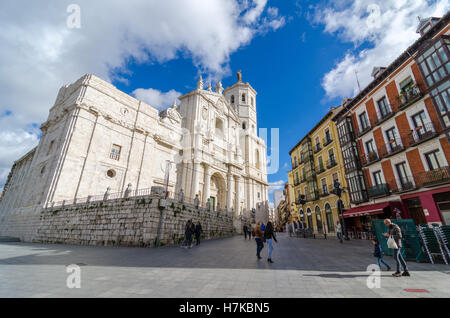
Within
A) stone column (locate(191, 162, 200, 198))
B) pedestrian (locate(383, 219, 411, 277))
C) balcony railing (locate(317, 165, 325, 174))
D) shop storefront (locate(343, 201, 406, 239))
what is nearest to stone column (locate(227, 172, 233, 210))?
stone column (locate(191, 162, 200, 198))

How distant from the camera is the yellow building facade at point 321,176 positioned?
18.8m

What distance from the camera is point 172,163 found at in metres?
25.9

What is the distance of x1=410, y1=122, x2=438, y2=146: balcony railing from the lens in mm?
11000

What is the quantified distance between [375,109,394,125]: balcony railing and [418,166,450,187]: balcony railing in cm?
452

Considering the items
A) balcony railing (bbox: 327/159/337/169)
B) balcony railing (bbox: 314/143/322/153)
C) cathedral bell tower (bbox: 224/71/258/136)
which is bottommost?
balcony railing (bbox: 327/159/337/169)

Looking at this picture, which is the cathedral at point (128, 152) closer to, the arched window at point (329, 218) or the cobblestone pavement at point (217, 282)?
the cobblestone pavement at point (217, 282)

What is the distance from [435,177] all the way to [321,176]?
1052cm

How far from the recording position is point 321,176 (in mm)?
21141

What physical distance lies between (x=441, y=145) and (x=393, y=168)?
2962mm

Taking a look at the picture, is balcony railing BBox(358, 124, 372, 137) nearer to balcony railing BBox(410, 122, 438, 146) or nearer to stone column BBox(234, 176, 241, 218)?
balcony railing BBox(410, 122, 438, 146)

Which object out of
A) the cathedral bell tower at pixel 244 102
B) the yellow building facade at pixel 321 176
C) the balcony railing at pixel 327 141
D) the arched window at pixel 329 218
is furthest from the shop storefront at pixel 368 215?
the cathedral bell tower at pixel 244 102

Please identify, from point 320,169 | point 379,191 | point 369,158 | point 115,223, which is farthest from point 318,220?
point 115,223

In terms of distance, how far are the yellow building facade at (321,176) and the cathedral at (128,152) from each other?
9.81 metres
